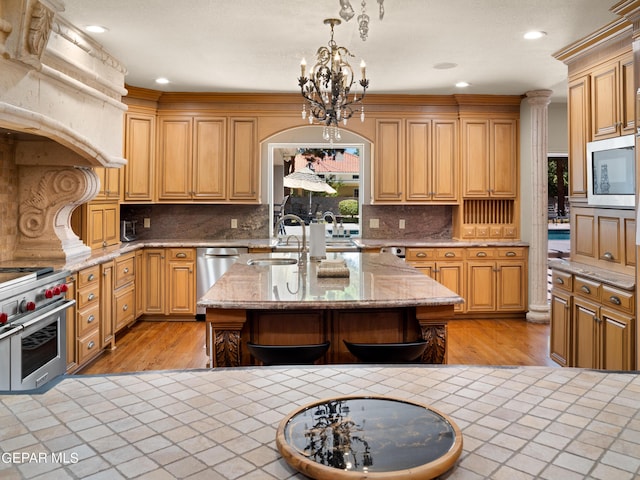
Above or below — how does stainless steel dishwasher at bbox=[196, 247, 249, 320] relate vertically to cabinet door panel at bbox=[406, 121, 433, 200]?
below

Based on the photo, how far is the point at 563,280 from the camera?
12.7 feet

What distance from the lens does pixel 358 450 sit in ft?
2.71

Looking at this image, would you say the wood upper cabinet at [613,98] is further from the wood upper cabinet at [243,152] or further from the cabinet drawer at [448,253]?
the wood upper cabinet at [243,152]

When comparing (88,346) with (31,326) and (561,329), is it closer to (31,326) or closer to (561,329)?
(31,326)

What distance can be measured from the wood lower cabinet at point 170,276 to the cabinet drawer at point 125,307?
0.29 m

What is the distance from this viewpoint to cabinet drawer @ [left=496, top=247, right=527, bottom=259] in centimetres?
589

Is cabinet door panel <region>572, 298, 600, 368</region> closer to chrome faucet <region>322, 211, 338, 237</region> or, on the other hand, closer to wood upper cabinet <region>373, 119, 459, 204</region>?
wood upper cabinet <region>373, 119, 459, 204</region>

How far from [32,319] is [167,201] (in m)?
3.16

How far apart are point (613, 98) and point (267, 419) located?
3600 millimetres

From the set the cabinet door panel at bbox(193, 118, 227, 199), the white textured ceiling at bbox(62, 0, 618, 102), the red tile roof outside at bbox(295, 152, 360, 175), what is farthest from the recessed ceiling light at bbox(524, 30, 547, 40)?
the cabinet door panel at bbox(193, 118, 227, 199)

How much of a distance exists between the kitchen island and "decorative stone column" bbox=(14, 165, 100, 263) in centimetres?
179

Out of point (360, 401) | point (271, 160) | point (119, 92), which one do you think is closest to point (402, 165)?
point (271, 160)

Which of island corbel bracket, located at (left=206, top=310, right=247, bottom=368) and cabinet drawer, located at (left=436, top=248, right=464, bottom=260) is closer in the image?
island corbel bracket, located at (left=206, top=310, right=247, bottom=368)

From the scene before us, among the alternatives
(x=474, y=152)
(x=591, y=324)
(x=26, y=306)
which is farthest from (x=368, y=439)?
(x=474, y=152)
